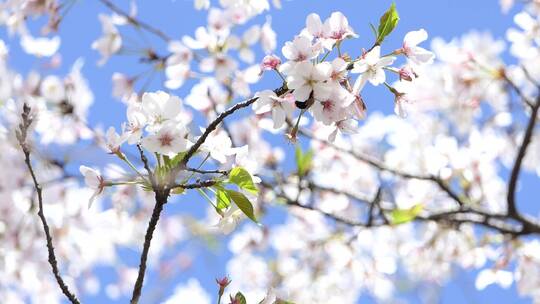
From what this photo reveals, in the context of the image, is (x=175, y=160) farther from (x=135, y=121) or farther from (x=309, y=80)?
(x=309, y=80)

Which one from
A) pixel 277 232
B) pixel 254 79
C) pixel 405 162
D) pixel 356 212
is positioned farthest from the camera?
pixel 277 232

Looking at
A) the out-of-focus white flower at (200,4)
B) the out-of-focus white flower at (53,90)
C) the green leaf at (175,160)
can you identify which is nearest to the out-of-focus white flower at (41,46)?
the out-of-focus white flower at (53,90)

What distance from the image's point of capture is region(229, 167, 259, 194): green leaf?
1.58 metres

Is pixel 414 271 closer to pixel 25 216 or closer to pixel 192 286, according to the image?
pixel 192 286

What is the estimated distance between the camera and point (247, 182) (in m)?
1.58

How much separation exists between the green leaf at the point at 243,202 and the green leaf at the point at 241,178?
4 centimetres

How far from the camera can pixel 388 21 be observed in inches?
62.4

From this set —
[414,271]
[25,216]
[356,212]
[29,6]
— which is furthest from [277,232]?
[29,6]

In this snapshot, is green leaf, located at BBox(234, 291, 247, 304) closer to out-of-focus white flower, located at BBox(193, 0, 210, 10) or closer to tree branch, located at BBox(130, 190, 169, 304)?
tree branch, located at BBox(130, 190, 169, 304)

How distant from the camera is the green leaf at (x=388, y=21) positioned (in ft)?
5.20

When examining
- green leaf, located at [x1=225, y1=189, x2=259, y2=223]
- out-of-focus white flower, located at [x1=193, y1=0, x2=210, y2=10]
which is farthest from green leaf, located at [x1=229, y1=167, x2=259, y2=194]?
out-of-focus white flower, located at [x1=193, y1=0, x2=210, y2=10]

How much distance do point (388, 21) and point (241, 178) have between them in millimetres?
440

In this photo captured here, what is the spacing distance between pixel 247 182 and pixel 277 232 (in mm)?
5217

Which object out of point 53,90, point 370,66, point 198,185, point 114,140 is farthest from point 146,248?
point 53,90
